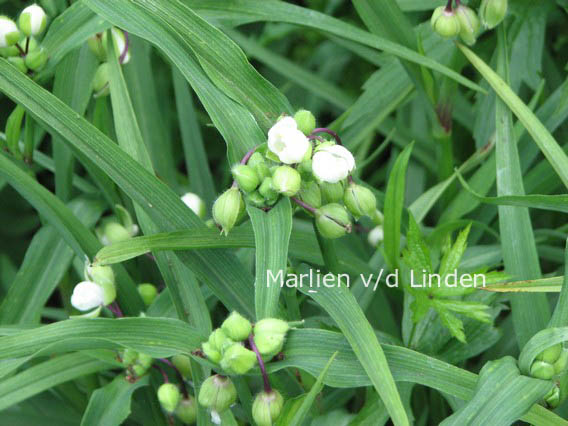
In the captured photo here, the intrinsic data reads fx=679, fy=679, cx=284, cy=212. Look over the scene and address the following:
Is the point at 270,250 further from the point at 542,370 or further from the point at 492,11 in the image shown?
the point at 492,11

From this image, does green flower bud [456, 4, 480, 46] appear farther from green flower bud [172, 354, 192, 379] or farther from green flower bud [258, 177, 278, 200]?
green flower bud [172, 354, 192, 379]

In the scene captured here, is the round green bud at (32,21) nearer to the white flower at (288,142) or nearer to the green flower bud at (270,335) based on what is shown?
the white flower at (288,142)

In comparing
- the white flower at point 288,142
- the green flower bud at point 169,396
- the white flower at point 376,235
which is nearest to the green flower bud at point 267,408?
the green flower bud at point 169,396

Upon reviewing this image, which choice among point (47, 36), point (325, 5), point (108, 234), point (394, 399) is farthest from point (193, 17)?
point (325, 5)

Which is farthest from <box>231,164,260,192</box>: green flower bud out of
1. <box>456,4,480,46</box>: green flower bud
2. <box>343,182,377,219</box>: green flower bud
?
<box>456,4,480,46</box>: green flower bud

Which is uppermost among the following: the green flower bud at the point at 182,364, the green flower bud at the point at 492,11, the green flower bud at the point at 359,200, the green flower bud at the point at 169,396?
the green flower bud at the point at 492,11
